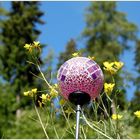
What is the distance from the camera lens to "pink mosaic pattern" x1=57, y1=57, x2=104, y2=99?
3.20 metres

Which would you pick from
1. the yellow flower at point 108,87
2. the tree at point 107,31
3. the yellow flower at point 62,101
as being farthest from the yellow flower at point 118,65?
the tree at point 107,31

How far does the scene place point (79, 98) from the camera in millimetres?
3150

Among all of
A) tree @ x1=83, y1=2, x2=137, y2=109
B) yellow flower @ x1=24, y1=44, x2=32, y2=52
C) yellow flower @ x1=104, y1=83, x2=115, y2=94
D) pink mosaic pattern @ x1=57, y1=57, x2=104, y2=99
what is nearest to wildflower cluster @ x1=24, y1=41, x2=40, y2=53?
yellow flower @ x1=24, y1=44, x2=32, y2=52

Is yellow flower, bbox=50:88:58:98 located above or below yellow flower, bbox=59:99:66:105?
above

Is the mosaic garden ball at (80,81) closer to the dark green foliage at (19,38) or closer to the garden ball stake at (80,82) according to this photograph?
the garden ball stake at (80,82)

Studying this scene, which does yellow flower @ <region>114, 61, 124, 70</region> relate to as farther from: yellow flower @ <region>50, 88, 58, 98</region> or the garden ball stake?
yellow flower @ <region>50, 88, 58, 98</region>

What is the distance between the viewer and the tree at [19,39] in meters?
21.0

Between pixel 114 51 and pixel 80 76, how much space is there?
20.2m

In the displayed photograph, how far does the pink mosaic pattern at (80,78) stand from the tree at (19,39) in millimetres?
16704

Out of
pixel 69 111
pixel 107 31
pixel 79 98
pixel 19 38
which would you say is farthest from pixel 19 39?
pixel 79 98

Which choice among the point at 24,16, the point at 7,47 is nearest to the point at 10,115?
the point at 7,47

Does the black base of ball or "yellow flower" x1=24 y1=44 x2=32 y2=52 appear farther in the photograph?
"yellow flower" x1=24 y1=44 x2=32 y2=52

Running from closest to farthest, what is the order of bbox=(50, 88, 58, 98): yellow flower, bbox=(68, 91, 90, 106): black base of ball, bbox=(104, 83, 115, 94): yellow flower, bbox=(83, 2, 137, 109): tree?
bbox=(68, 91, 90, 106): black base of ball → bbox=(104, 83, 115, 94): yellow flower → bbox=(50, 88, 58, 98): yellow flower → bbox=(83, 2, 137, 109): tree

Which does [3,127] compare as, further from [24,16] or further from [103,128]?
[24,16]
